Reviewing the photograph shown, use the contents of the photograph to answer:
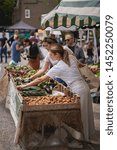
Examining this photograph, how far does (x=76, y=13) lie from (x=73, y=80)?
4.27 feet

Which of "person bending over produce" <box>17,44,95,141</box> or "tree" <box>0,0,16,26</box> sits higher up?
"tree" <box>0,0,16,26</box>

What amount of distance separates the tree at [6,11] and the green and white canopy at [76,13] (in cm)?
6022

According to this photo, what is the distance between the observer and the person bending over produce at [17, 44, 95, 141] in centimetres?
701

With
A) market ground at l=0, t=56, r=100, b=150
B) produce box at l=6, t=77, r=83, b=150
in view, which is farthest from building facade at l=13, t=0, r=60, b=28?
produce box at l=6, t=77, r=83, b=150

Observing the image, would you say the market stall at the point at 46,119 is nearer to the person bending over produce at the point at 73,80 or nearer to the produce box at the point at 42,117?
the produce box at the point at 42,117

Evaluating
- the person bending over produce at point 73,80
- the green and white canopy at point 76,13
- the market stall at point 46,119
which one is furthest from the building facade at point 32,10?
the market stall at point 46,119

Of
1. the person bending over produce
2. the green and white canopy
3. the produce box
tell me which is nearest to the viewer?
the produce box

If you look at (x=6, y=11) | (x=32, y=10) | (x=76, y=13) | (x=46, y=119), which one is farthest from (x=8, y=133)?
(x=6, y=11)

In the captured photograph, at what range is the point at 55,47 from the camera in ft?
22.8

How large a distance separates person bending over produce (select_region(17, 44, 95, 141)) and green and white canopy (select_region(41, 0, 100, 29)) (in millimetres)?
806

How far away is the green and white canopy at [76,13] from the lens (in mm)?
7538

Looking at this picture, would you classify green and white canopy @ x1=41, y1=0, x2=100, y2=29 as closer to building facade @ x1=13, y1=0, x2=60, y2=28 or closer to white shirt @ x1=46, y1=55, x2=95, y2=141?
white shirt @ x1=46, y1=55, x2=95, y2=141

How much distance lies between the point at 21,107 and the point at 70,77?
3.50 feet

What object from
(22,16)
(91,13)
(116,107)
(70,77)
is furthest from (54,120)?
(22,16)
